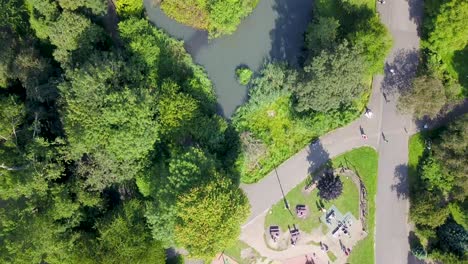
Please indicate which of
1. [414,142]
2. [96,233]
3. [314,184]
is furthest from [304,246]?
[96,233]

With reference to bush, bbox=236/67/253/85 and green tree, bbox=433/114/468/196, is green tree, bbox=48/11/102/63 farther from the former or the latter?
green tree, bbox=433/114/468/196

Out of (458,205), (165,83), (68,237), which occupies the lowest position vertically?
(458,205)

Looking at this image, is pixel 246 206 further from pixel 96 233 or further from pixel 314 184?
pixel 96 233

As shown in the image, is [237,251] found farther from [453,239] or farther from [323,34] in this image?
[323,34]

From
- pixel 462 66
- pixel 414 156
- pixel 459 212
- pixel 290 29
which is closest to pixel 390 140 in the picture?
pixel 414 156

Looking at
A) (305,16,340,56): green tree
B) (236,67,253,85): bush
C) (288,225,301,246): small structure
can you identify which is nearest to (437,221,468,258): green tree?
(288,225,301,246): small structure

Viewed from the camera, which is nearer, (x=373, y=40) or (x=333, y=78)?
(x=333, y=78)

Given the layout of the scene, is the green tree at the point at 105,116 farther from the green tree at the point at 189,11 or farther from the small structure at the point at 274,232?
the small structure at the point at 274,232
